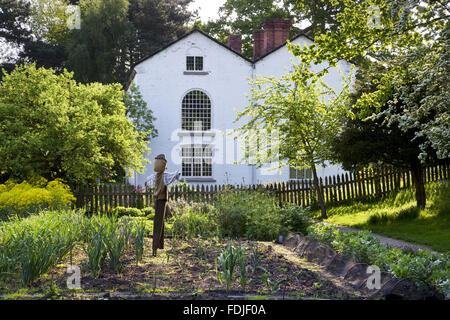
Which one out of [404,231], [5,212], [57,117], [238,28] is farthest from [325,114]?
[238,28]

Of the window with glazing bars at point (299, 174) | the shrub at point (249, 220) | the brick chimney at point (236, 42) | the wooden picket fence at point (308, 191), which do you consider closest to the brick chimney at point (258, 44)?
the brick chimney at point (236, 42)

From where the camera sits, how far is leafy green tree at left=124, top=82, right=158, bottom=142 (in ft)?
92.3

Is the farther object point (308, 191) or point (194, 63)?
point (194, 63)

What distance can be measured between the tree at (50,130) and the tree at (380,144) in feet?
25.5

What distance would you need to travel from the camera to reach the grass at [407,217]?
12.5 m

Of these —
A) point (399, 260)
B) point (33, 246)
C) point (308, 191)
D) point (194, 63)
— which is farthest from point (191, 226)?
point (194, 63)

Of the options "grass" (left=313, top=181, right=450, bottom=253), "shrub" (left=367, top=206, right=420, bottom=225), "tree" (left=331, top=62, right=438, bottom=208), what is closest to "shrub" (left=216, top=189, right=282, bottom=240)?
"grass" (left=313, top=181, right=450, bottom=253)

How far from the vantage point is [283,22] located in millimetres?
29422

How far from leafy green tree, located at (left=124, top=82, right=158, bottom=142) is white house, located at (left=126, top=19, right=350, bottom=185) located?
0.41m

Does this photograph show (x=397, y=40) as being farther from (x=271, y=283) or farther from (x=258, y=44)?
(x=258, y=44)

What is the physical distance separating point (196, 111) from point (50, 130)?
13.8 m

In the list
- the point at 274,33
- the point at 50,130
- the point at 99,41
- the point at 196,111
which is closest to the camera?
the point at 50,130

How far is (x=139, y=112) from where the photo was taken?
1103 inches

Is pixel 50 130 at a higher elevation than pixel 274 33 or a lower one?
lower
